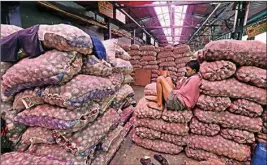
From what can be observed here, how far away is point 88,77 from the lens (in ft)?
5.00

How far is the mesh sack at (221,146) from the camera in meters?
1.76

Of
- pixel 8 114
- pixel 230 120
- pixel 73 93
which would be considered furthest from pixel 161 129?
pixel 8 114

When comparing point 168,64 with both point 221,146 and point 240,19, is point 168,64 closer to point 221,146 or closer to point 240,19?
point 240,19

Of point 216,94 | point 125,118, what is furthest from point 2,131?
point 216,94

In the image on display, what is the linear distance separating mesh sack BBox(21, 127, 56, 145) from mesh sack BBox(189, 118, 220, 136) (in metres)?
1.54

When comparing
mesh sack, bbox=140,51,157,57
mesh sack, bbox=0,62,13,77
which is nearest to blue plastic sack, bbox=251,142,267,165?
mesh sack, bbox=0,62,13,77

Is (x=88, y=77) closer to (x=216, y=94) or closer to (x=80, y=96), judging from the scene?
(x=80, y=96)

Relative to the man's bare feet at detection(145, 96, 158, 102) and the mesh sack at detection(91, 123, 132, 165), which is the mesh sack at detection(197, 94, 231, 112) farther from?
the mesh sack at detection(91, 123, 132, 165)

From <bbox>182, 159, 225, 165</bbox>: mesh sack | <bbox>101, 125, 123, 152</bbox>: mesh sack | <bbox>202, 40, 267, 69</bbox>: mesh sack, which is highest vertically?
<bbox>202, 40, 267, 69</bbox>: mesh sack

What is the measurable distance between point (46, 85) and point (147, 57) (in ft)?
16.7

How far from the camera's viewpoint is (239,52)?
1.65m

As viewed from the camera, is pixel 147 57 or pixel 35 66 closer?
pixel 35 66

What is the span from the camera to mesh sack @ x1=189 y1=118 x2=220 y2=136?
186 centimetres

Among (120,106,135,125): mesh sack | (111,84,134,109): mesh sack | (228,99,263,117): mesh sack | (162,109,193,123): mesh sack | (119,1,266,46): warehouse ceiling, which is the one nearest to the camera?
(228,99,263,117): mesh sack
